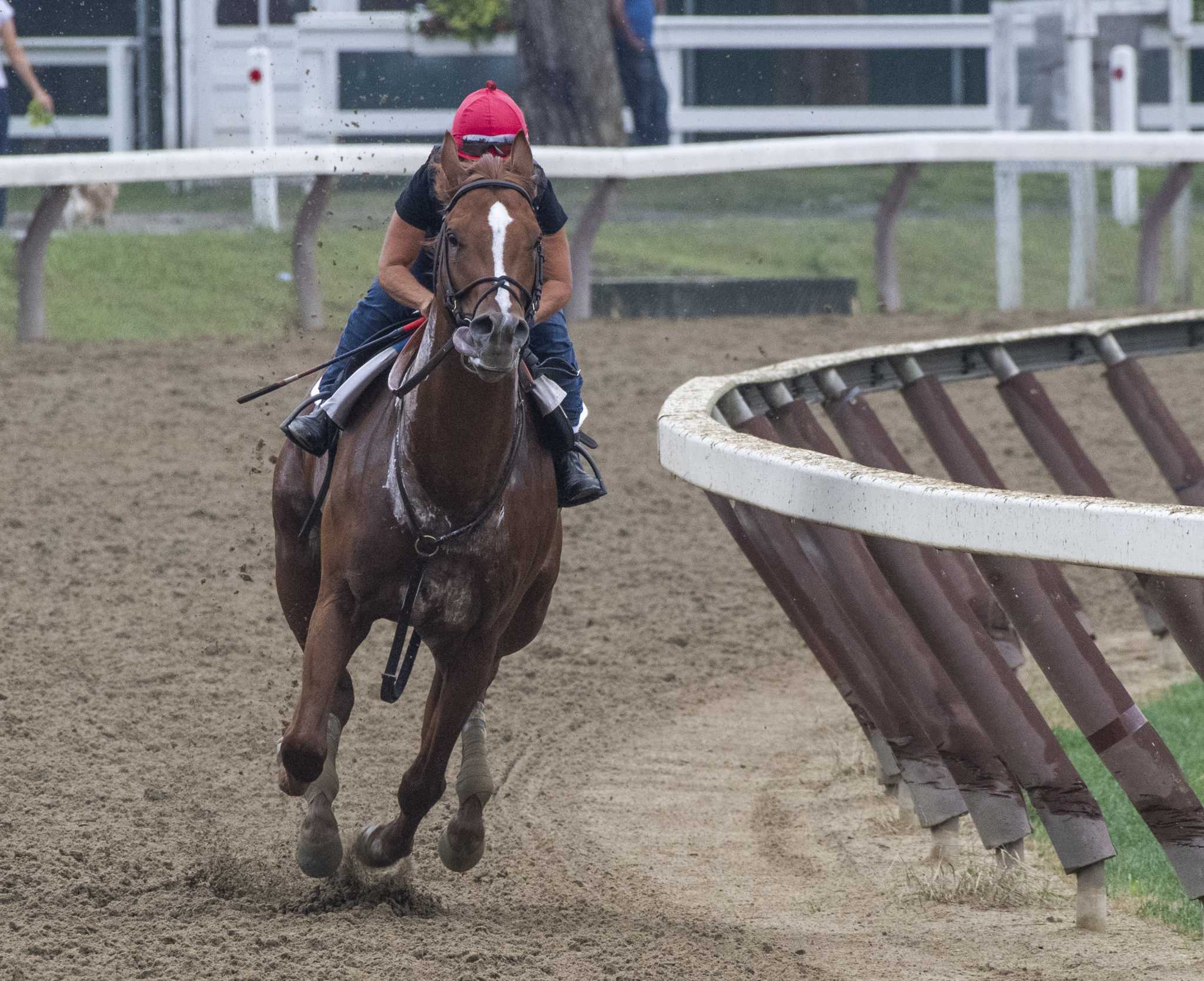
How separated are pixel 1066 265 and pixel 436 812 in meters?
10.0

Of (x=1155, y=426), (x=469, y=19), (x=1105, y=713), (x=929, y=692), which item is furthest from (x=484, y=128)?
(x=469, y=19)

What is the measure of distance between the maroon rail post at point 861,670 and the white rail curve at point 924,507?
239 mm

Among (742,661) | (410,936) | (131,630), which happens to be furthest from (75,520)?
(410,936)

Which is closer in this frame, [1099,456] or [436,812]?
[436,812]

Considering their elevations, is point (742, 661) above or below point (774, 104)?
below

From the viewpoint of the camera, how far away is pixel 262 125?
55.1 feet

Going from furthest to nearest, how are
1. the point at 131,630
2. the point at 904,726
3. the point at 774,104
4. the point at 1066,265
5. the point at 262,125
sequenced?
the point at 774,104 → the point at 262,125 → the point at 1066,265 → the point at 131,630 → the point at 904,726

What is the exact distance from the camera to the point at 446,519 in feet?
16.0

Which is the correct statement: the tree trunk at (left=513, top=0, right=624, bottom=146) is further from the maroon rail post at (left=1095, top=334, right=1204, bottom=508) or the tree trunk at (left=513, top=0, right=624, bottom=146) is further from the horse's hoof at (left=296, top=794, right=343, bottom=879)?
the horse's hoof at (left=296, top=794, right=343, bottom=879)

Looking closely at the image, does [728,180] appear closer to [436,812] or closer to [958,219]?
[958,219]

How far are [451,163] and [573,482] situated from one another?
0.97 meters

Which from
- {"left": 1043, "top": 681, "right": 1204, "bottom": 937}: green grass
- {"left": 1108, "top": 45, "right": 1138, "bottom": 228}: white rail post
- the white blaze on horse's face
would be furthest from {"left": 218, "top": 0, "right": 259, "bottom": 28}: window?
the white blaze on horse's face

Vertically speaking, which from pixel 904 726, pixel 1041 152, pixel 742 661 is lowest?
pixel 742 661

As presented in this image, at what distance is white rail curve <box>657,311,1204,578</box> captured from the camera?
12.1 ft
